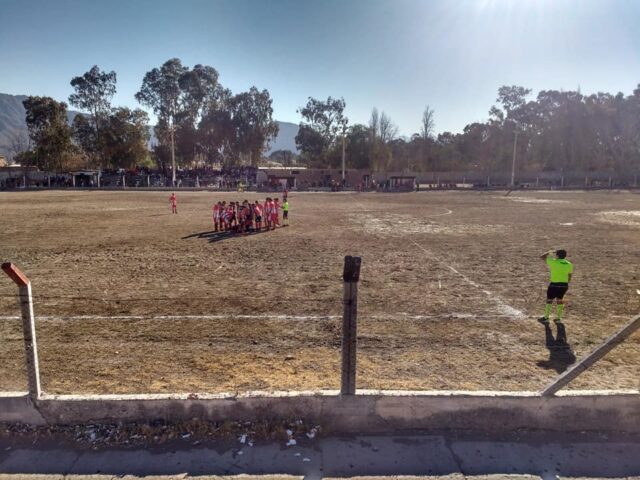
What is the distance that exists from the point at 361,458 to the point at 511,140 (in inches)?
3531

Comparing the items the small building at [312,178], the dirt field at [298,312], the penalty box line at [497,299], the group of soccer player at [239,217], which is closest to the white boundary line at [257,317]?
the dirt field at [298,312]

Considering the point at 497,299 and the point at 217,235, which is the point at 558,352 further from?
A: the point at 217,235

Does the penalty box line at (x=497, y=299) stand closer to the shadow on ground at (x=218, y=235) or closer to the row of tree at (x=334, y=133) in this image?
the shadow on ground at (x=218, y=235)

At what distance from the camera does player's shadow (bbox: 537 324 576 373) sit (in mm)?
5250

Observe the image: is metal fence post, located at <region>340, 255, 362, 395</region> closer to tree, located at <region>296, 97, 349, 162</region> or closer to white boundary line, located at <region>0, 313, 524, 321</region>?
white boundary line, located at <region>0, 313, 524, 321</region>

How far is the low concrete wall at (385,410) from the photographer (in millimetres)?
3721

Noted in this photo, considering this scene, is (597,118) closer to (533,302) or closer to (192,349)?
(533,302)

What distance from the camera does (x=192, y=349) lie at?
18.6ft

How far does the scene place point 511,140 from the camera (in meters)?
82.1

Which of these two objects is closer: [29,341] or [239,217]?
[29,341]

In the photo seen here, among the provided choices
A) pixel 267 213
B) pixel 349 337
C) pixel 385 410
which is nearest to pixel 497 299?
pixel 385 410

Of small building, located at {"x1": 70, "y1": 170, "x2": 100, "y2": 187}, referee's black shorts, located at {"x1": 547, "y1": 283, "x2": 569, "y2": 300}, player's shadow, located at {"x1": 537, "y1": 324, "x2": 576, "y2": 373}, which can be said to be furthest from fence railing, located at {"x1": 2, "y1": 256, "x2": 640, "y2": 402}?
small building, located at {"x1": 70, "y1": 170, "x2": 100, "y2": 187}

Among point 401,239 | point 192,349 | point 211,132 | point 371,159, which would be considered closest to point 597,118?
point 371,159

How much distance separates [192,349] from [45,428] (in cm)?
210
